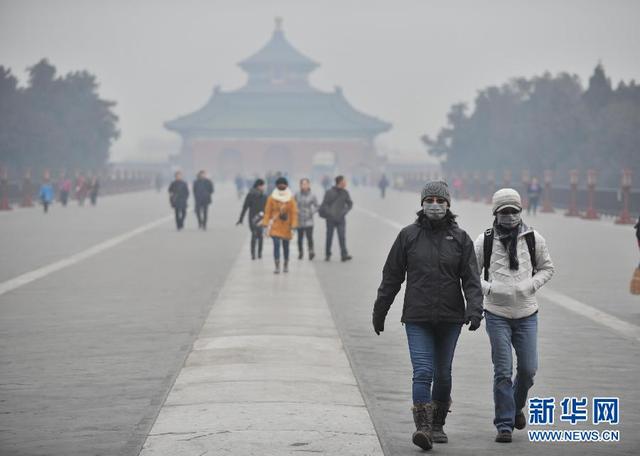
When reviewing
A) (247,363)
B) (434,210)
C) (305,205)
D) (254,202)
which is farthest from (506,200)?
(254,202)

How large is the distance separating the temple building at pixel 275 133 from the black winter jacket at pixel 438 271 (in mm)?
129629

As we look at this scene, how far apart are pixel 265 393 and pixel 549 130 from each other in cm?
5682

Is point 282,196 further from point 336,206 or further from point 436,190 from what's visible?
point 436,190

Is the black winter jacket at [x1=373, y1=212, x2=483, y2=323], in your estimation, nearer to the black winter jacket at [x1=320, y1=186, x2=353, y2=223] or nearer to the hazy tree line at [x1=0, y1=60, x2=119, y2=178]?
the black winter jacket at [x1=320, y1=186, x2=353, y2=223]

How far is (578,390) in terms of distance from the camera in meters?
9.54

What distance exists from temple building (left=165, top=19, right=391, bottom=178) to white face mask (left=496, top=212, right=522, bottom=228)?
5094 inches

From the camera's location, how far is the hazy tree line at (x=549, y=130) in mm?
55469

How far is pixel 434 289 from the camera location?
24.8 ft

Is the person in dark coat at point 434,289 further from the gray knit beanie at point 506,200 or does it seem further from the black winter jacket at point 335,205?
the black winter jacket at point 335,205

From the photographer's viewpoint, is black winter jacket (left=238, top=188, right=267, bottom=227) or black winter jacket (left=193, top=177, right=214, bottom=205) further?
black winter jacket (left=193, top=177, right=214, bottom=205)

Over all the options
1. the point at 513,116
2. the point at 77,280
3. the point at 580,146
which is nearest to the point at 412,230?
the point at 77,280

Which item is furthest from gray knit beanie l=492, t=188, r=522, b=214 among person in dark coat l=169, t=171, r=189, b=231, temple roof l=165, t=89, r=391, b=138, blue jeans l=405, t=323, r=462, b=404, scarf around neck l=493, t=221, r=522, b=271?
temple roof l=165, t=89, r=391, b=138

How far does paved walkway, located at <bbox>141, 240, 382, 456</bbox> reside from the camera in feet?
24.8

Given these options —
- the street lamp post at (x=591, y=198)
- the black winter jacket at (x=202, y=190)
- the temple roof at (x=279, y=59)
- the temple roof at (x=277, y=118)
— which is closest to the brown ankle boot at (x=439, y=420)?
the black winter jacket at (x=202, y=190)
